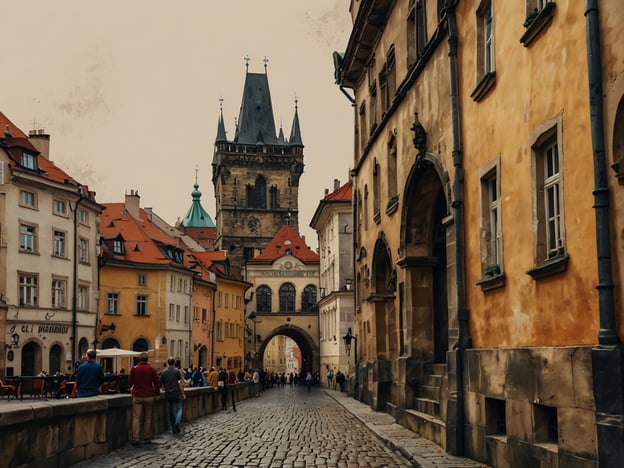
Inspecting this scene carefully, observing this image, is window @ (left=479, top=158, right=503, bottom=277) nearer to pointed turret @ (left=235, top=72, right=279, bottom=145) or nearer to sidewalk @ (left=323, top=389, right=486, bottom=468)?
sidewalk @ (left=323, top=389, right=486, bottom=468)

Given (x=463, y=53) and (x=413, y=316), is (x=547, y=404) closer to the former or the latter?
(x=463, y=53)

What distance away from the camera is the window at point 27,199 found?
43697 millimetres

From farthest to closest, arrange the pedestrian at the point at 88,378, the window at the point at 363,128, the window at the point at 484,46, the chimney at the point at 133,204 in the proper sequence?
the chimney at the point at 133,204
the window at the point at 363,128
the pedestrian at the point at 88,378
the window at the point at 484,46

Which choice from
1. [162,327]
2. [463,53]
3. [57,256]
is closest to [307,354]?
[162,327]

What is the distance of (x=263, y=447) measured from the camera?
16.9m

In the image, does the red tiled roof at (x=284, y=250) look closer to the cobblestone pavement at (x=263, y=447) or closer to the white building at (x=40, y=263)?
the white building at (x=40, y=263)

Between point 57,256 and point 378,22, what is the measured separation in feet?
85.4

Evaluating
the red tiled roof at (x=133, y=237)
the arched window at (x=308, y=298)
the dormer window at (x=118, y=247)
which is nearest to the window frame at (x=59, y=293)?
the red tiled roof at (x=133, y=237)

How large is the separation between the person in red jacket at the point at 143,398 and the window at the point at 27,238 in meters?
28.1

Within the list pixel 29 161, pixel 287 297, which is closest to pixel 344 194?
pixel 29 161

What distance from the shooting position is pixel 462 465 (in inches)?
519

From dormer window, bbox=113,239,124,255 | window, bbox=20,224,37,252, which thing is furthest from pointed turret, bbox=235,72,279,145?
window, bbox=20,224,37,252

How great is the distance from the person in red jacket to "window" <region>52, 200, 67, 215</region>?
3092 cm

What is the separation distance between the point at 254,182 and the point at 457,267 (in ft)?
322
